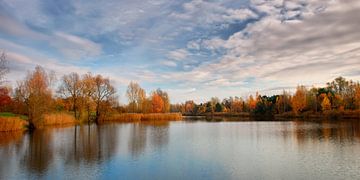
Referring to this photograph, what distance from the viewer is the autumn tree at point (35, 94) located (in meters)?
30.3

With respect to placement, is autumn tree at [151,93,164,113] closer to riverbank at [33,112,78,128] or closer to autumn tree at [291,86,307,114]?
riverbank at [33,112,78,128]

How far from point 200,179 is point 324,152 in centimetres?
846

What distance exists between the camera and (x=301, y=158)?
43.8 ft

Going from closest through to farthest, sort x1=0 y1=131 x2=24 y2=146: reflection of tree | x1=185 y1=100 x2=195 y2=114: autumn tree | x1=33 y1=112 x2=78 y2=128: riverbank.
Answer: x1=0 y1=131 x2=24 y2=146: reflection of tree
x1=33 y1=112 x2=78 y2=128: riverbank
x1=185 y1=100 x2=195 y2=114: autumn tree

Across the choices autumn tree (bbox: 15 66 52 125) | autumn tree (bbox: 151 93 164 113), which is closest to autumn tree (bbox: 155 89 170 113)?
autumn tree (bbox: 151 93 164 113)

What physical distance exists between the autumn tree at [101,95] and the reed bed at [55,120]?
7083 millimetres

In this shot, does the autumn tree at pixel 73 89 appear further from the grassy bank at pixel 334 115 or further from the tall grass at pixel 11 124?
the grassy bank at pixel 334 115

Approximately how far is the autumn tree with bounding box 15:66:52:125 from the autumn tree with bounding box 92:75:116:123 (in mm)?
15478

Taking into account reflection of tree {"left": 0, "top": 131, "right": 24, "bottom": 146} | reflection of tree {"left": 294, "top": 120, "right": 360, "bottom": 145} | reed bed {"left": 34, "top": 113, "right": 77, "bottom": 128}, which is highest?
reed bed {"left": 34, "top": 113, "right": 77, "bottom": 128}

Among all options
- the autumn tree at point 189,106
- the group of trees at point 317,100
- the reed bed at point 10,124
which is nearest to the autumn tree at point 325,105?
the group of trees at point 317,100

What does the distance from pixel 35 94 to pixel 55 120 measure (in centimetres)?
750

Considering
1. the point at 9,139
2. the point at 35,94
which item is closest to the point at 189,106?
→ the point at 35,94

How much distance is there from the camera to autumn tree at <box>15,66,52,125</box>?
30.3 m

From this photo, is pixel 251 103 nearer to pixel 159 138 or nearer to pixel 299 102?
pixel 299 102
